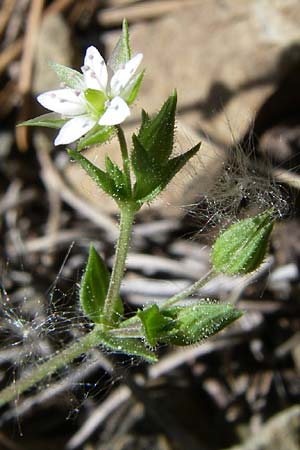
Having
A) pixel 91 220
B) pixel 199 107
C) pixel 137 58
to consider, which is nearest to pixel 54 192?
pixel 91 220

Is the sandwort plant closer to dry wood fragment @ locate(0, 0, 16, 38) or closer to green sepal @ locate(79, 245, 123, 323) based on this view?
green sepal @ locate(79, 245, 123, 323)

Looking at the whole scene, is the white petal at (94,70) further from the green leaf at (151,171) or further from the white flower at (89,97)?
the green leaf at (151,171)

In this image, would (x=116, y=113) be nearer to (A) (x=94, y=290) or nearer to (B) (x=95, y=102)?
(B) (x=95, y=102)

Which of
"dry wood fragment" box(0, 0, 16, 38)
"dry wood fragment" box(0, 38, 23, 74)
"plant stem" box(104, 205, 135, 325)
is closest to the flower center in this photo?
"plant stem" box(104, 205, 135, 325)

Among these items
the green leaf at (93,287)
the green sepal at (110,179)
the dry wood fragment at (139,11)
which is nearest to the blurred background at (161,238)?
the dry wood fragment at (139,11)

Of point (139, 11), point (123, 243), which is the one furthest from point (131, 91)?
point (139, 11)
